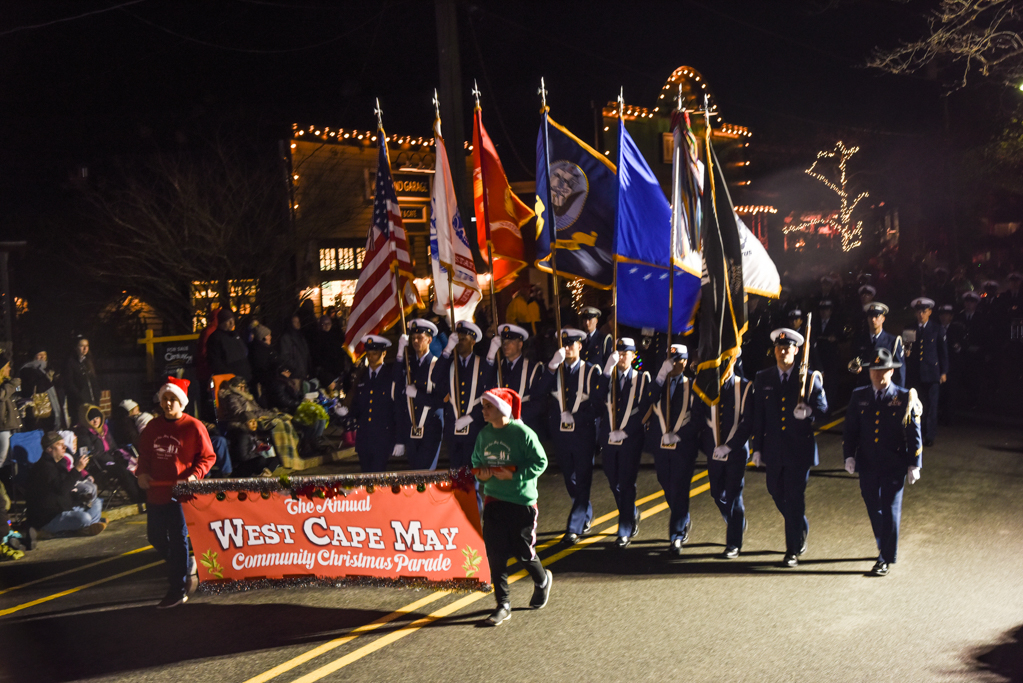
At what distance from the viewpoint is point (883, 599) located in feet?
24.1

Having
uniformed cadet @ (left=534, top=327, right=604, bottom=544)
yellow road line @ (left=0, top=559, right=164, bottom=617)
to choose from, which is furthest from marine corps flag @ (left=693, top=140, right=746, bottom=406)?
yellow road line @ (left=0, top=559, right=164, bottom=617)

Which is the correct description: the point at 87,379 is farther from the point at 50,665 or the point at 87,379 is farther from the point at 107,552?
the point at 50,665

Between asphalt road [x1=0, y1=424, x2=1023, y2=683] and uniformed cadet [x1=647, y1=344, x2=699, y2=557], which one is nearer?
asphalt road [x1=0, y1=424, x2=1023, y2=683]

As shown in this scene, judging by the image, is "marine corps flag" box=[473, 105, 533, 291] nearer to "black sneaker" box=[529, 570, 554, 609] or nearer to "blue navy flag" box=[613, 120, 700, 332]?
"blue navy flag" box=[613, 120, 700, 332]

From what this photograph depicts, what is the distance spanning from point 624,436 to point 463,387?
85.5 inches

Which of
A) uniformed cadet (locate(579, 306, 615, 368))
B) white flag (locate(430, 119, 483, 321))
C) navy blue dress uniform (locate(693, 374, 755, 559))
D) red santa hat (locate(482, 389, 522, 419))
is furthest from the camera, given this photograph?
uniformed cadet (locate(579, 306, 615, 368))

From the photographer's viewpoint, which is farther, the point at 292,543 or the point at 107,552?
the point at 107,552

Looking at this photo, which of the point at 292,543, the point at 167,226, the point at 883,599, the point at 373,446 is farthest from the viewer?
the point at 167,226

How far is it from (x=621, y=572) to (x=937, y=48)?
11.9m

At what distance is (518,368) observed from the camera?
1008 cm

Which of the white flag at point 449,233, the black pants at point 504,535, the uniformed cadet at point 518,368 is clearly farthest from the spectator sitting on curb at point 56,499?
the black pants at point 504,535

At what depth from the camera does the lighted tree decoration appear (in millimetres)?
35219

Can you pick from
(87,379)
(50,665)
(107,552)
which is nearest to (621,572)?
(50,665)

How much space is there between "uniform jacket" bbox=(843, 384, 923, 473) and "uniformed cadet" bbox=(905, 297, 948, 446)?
5.32m
